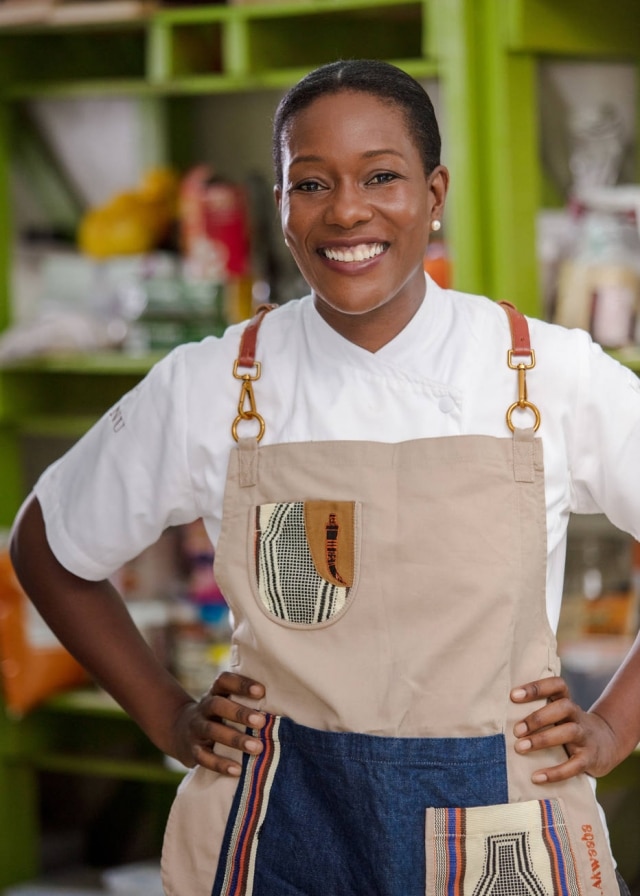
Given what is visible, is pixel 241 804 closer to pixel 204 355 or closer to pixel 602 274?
pixel 204 355

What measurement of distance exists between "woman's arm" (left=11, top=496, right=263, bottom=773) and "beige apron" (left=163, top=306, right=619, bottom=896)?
0.24m

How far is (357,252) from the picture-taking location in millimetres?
1295

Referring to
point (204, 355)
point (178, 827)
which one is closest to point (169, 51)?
point (204, 355)

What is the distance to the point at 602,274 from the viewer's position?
218cm

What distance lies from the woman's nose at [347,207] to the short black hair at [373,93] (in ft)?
0.31

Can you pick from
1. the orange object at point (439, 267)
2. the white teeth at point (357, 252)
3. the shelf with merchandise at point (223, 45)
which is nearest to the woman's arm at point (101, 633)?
the white teeth at point (357, 252)

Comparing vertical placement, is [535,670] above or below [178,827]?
above

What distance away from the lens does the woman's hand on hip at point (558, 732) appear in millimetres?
1294

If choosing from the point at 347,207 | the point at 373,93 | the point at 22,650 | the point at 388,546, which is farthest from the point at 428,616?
the point at 22,650

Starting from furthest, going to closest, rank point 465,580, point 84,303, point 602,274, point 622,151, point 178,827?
Answer: point 84,303, point 622,151, point 602,274, point 178,827, point 465,580

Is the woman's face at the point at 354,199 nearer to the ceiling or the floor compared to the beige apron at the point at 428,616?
nearer to the ceiling

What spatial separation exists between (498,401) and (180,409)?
0.34 m

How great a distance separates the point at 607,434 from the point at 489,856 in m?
0.43

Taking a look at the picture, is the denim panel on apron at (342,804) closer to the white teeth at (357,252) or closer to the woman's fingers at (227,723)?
the woman's fingers at (227,723)
